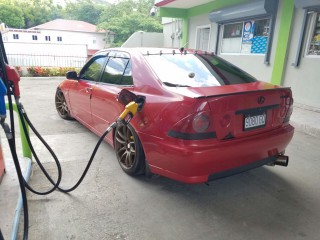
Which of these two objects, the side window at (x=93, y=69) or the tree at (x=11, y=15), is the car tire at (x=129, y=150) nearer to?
the side window at (x=93, y=69)

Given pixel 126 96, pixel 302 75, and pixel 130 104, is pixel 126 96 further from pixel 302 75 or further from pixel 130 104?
pixel 302 75

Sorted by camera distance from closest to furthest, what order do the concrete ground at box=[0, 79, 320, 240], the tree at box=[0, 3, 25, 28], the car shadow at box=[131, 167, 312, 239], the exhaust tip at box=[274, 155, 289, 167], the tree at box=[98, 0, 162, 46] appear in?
the concrete ground at box=[0, 79, 320, 240], the car shadow at box=[131, 167, 312, 239], the exhaust tip at box=[274, 155, 289, 167], the tree at box=[98, 0, 162, 46], the tree at box=[0, 3, 25, 28]

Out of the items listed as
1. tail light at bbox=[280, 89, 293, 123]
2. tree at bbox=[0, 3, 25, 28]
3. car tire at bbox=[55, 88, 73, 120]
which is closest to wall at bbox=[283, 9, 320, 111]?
tail light at bbox=[280, 89, 293, 123]

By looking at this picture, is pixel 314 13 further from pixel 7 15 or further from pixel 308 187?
pixel 7 15

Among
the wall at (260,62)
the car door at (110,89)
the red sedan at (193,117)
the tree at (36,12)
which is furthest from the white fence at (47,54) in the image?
the tree at (36,12)

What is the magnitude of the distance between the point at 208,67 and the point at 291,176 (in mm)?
1682

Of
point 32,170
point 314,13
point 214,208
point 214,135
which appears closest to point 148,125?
point 214,135

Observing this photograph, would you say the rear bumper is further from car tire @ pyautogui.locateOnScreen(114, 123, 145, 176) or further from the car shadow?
the car shadow

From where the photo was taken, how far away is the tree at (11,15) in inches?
2331

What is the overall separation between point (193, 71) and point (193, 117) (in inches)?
34.3

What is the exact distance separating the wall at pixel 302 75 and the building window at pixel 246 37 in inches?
39.8

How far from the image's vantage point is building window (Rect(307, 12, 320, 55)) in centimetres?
626

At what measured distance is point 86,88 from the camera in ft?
13.1

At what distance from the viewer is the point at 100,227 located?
2.27m
